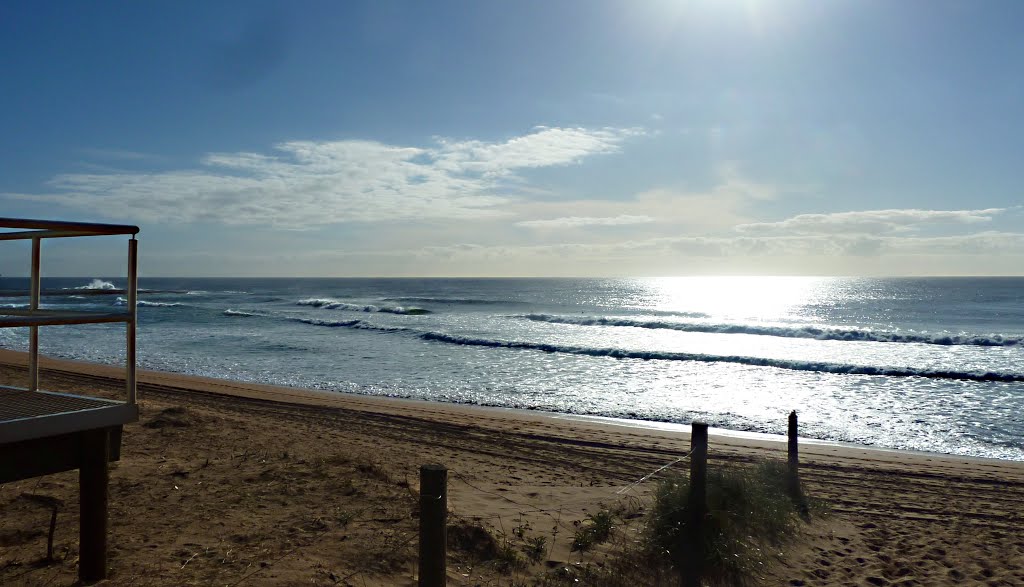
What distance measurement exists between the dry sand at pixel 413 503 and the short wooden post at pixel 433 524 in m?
1.38

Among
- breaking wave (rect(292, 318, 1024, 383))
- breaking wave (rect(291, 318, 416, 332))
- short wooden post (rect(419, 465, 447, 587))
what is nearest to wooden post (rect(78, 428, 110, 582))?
short wooden post (rect(419, 465, 447, 587))

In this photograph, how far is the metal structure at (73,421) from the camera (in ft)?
11.3

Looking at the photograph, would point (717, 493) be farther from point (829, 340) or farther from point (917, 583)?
point (829, 340)

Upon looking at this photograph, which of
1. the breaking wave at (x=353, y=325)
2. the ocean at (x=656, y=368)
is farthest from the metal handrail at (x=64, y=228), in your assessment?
the breaking wave at (x=353, y=325)

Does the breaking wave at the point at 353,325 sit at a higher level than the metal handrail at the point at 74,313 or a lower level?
lower

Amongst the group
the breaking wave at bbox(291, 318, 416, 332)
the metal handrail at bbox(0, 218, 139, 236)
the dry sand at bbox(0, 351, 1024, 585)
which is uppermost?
the metal handrail at bbox(0, 218, 139, 236)

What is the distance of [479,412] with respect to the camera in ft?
45.8

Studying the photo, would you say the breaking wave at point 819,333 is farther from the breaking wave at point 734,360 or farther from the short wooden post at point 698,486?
the short wooden post at point 698,486

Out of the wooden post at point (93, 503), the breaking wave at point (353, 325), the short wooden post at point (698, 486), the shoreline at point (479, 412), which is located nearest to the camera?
the wooden post at point (93, 503)

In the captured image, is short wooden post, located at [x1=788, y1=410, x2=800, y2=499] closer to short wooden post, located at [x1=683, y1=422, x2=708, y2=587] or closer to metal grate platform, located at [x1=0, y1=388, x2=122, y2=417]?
short wooden post, located at [x1=683, y1=422, x2=708, y2=587]

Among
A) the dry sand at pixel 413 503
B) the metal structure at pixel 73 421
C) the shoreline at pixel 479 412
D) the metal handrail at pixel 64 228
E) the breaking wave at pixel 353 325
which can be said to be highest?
the metal handrail at pixel 64 228

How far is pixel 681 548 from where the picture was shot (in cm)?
556

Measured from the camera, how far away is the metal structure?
11.3 feet

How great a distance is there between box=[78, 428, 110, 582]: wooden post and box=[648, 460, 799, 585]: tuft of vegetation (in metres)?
4.24
